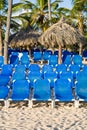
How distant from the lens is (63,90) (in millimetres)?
8578

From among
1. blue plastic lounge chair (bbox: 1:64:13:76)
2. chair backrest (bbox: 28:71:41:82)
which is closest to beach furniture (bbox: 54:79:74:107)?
chair backrest (bbox: 28:71:41:82)

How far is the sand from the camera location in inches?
250

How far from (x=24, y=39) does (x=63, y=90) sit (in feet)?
40.7

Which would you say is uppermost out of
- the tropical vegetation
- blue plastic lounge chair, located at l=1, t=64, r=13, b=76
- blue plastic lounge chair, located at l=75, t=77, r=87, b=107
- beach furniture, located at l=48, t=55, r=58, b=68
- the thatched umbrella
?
the tropical vegetation

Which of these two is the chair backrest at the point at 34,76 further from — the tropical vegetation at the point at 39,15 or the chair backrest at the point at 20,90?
the tropical vegetation at the point at 39,15

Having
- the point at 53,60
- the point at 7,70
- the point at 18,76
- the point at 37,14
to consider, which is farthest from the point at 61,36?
the point at 37,14

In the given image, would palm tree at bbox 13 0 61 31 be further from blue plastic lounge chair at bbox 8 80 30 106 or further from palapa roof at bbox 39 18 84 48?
blue plastic lounge chair at bbox 8 80 30 106

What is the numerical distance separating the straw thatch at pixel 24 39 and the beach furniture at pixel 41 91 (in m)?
11.9

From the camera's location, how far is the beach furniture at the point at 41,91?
832 cm

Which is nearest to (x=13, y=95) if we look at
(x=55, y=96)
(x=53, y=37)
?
(x=55, y=96)

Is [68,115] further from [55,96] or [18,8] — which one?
[18,8]

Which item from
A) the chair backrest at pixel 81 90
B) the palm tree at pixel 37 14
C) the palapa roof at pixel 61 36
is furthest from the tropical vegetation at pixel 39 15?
the chair backrest at pixel 81 90

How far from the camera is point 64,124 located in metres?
6.54

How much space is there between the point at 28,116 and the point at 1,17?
15038 mm
